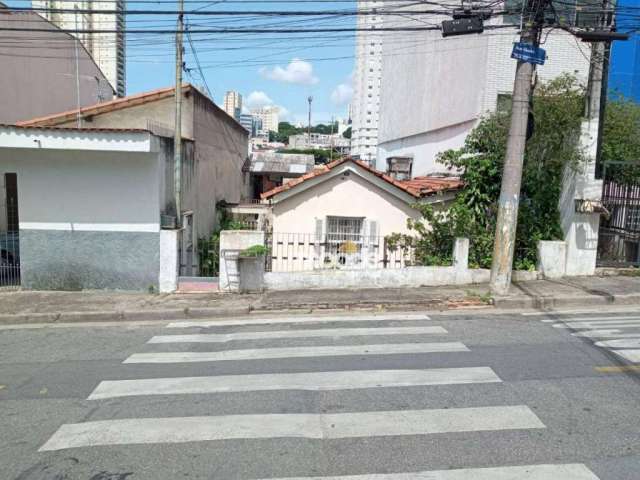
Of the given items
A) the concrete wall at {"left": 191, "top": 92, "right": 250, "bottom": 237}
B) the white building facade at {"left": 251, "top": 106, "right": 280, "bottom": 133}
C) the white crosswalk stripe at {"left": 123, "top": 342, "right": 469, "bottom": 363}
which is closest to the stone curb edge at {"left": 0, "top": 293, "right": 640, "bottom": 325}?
the white crosswalk stripe at {"left": 123, "top": 342, "right": 469, "bottom": 363}

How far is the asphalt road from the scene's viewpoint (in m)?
3.83

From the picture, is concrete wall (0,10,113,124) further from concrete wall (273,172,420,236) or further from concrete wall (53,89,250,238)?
concrete wall (273,172,420,236)

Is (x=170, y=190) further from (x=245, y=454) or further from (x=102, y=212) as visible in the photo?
(x=245, y=454)

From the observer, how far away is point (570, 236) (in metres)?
11.7

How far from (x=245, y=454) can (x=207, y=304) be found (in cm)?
589

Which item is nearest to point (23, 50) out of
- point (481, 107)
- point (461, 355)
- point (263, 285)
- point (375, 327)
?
point (263, 285)

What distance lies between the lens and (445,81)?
72.2 ft

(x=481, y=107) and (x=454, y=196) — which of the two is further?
(x=481, y=107)

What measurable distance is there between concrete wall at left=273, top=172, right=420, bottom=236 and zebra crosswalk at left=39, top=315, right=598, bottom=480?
191 inches

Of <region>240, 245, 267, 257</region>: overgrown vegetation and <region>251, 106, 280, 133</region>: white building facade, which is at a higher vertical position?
<region>251, 106, 280, 133</region>: white building facade

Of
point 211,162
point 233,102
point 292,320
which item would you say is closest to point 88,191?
point 292,320

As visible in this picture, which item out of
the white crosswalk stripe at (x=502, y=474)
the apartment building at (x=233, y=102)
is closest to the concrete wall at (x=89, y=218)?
the white crosswalk stripe at (x=502, y=474)

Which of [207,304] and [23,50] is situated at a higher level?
[23,50]

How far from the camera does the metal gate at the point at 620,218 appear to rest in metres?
12.3
